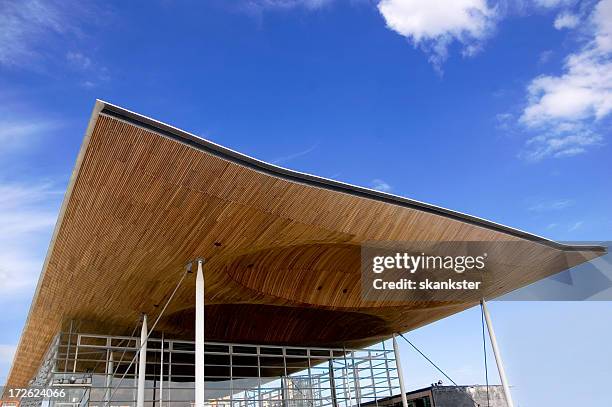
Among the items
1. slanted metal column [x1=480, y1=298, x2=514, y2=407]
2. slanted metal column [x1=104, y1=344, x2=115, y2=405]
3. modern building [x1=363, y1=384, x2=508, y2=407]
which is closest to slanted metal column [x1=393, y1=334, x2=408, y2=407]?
modern building [x1=363, y1=384, x2=508, y2=407]

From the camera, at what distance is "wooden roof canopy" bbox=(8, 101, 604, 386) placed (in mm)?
9023

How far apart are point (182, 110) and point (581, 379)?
14.4m

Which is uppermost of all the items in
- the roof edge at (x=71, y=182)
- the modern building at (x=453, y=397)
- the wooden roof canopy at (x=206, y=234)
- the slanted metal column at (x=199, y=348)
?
the roof edge at (x=71, y=182)

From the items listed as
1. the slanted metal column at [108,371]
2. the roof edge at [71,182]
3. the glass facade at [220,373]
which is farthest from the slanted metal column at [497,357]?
the roof edge at [71,182]

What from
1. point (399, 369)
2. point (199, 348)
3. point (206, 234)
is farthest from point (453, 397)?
point (206, 234)

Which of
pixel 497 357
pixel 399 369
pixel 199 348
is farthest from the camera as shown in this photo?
pixel 399 369

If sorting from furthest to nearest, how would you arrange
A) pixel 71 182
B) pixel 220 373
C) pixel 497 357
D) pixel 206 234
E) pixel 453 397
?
1. pixel 453 397
2. pixel 220 373
3. pixel 497 357
4. pixel 206 234
5. pixel 71 182

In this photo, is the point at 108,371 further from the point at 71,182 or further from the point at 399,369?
the point at 399,369

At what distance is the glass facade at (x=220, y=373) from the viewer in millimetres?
16922

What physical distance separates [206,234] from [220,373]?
10.8m

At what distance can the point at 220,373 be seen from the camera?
20156 millimetres

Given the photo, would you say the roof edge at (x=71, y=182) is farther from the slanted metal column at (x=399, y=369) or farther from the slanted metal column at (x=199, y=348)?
the slanted metal column at (x=399, y=369)

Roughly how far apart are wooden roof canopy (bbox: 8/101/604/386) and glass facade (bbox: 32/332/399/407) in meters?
1.00

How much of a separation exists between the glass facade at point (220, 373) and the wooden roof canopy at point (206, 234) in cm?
100
